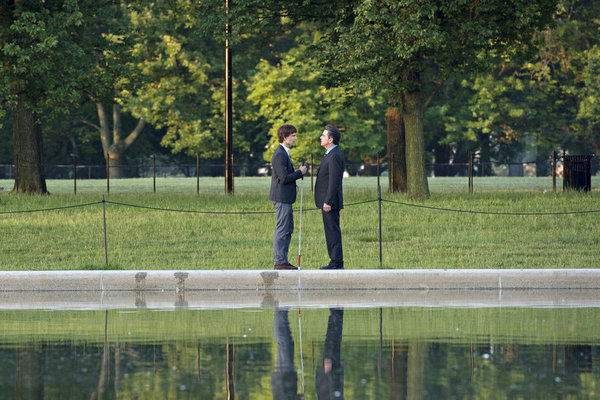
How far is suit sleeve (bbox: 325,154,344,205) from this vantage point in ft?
47.6

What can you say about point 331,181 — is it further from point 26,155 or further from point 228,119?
point 26,155

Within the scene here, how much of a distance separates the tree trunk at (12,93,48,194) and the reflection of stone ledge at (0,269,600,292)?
21.4 metres

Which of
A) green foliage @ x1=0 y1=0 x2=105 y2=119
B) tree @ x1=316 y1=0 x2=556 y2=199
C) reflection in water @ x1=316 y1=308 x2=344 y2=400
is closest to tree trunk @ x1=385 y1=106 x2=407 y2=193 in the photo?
tree @ x1=316 y1=0 x2=556 y2=199

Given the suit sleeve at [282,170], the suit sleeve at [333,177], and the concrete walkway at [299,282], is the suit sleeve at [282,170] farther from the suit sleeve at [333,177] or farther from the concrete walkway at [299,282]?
the concrete walkway at [299,282]

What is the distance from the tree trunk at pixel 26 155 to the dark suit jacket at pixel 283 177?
22.1 m

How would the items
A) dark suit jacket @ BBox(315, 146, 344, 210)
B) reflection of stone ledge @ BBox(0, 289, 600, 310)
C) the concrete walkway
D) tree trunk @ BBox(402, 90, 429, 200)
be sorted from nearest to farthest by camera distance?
reflection of stone ledge @ BBox(0, 289, 600, 310), the concrete walkway, dark suit jacket @ BBox(315, 146, 344, 210), tree trunk @ BBox(402, 90, 429, 200)

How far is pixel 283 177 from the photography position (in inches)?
567

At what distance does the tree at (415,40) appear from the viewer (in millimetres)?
27484

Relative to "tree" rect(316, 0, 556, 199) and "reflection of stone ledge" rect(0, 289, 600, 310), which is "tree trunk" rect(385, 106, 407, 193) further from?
"reflection of stone ledge" rect(0, 289, 600, 310)

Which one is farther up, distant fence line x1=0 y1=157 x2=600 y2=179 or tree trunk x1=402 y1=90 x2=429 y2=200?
tree trunk x1=402 y1=90 x2=429 y2=200

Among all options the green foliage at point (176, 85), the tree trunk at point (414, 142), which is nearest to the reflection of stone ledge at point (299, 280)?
the tree trunk at point (414, 142)

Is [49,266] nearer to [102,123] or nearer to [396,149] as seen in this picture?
[396,149]

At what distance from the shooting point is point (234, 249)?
1933 centimetres

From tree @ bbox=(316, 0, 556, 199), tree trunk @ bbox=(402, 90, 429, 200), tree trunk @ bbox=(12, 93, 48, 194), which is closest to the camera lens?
tree @ bbox=(316, 0, 556, 199)
